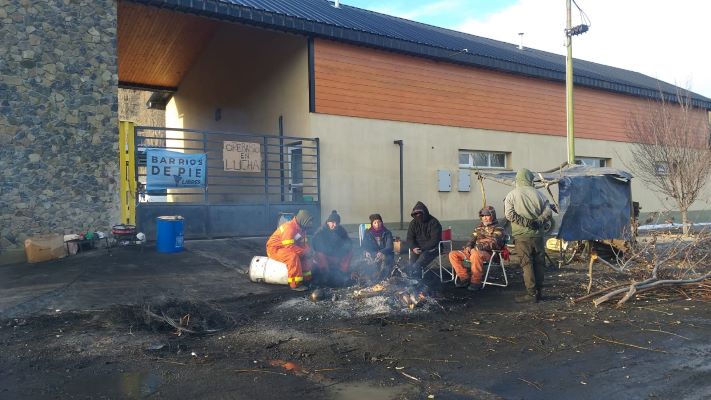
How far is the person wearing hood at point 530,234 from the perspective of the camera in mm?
7266

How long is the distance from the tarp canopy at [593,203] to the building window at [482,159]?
4.66 meters

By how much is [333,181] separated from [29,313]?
7.60 metres

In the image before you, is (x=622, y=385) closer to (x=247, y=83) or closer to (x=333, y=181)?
(x=333, y=181)

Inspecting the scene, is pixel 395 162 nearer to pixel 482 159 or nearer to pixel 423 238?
pixel 482 159

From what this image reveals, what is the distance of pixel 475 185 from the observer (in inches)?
615

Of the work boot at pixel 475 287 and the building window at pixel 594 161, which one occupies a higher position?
the building window at pixel 594 161

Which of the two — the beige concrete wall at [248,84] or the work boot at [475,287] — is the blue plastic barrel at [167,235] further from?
the work boot at [475,287]

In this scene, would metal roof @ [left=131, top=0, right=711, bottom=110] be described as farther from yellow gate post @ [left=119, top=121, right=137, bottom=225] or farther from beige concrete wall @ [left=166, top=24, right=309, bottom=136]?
yellow gate post @ [left=119, top=121, right=137, bottom=225]

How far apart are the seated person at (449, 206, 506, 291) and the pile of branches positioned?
4.90 ft

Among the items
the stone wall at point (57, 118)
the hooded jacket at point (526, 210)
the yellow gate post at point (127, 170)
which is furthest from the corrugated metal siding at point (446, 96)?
the hooded jacket at point (526, 210)

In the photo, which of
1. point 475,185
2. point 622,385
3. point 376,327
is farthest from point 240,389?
point 475,185

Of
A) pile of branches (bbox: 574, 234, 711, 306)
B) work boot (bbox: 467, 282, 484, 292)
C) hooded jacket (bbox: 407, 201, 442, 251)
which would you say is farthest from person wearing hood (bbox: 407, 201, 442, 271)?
pile of branches (bbox: 574, 234, 711, 306)

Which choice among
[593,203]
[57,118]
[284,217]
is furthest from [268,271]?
[593,203]

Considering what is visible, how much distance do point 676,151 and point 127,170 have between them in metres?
15.1
